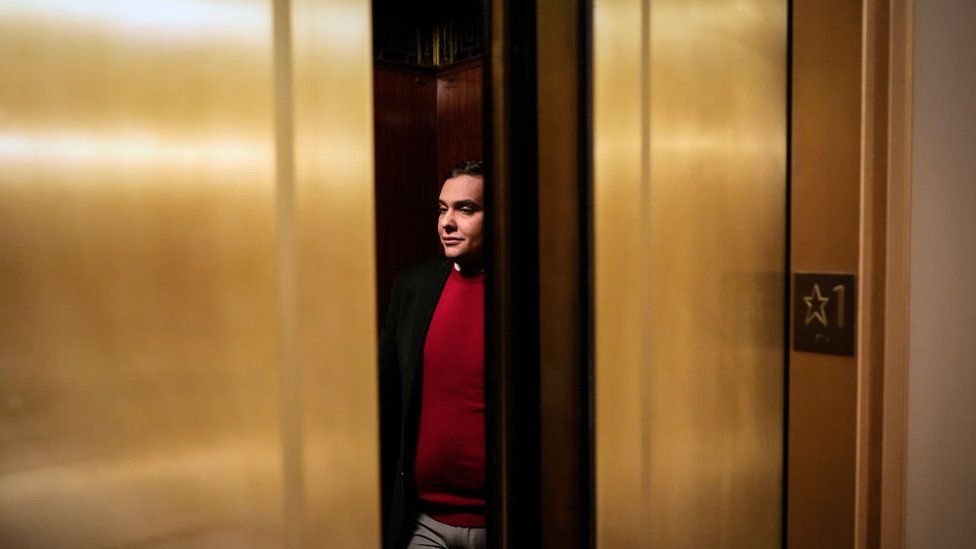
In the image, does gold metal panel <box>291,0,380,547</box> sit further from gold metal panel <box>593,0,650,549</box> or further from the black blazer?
the black blazer

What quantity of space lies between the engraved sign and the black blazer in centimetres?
64

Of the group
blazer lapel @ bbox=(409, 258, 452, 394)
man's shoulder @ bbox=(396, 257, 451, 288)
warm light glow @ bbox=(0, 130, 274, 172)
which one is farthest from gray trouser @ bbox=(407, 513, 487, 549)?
warm light glow @ bbox=(0, 130, 274, 172)

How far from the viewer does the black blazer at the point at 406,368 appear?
4.16ft

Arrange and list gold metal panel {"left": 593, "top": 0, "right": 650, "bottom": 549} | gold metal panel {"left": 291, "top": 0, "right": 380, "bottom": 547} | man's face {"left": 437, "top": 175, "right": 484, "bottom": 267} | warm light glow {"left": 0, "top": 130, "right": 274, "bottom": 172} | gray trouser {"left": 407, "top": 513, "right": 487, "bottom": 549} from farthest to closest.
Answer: man's face {"left": 437, "top": 175, "right": 484, "bottom": 267}, gray trouser {"left": 407, "top": 513, "right": 487, "bottom": 549}, gold metal panel {"left": 593, "top": 0, "right": 650, "bottom": 549}, gold metal panel {"left": 291, "top": 0, "right": 380, "bottom": 547}, warm light glow {"left": 0, "top": 130, "right": 274, "bottom": 172}

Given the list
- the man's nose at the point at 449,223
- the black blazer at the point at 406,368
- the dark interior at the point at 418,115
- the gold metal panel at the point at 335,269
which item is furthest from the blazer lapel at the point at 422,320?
the dark interior at the point at 418,115

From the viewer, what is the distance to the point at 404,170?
233cm

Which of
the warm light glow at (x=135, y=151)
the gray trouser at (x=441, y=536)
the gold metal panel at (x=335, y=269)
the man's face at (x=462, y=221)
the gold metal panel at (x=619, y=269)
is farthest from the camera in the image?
the man's face at (x=462, y=221)

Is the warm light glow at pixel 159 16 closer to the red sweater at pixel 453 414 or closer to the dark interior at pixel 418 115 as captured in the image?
the red sweater at pixel 453 414

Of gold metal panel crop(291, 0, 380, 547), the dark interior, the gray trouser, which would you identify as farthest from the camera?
the dark interior

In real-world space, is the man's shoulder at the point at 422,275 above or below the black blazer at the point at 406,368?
above

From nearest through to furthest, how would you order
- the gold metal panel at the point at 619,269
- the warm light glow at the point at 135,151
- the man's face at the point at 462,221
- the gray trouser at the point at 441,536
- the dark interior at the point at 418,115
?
the warm light glow at the point at 135,151
the gold metal panel at the point at 619,269
the gray trouser at the point at 441,536
the man's face at the point at 462,221
the dark interior at the point at 418,115

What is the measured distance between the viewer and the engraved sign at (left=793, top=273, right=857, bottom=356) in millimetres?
1034

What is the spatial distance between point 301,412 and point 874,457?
89 cm

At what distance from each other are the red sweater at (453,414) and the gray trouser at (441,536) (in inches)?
0.6
